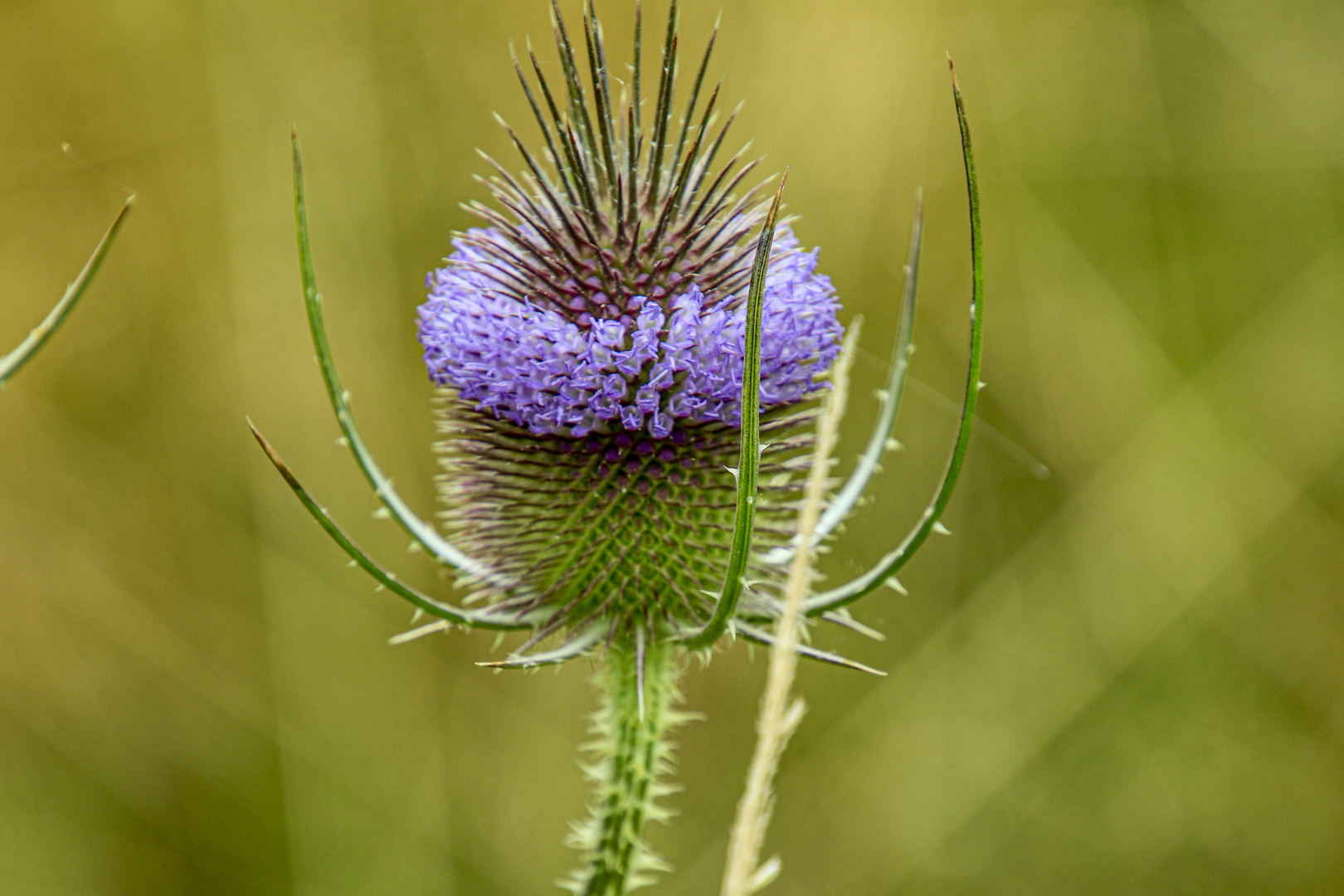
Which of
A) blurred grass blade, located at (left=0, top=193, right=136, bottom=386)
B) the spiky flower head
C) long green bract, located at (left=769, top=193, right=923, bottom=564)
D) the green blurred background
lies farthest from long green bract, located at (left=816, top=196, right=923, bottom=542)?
the green blurred background

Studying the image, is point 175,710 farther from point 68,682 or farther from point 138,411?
point 138,411

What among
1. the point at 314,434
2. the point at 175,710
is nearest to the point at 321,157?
the point at 314,434

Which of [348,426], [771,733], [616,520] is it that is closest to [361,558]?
[348,426]

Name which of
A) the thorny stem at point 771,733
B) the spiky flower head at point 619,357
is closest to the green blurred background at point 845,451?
the spiky flower head at point 619,357

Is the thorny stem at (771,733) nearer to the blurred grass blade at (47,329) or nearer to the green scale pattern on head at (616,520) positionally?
the green scale pattern on head at (616,520)

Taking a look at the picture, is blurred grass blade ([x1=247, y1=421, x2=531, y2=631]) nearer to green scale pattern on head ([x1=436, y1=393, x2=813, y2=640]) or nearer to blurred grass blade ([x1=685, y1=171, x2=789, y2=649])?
green scale pattern on head ([x1=436, y1=393, x2=813, y2=640])

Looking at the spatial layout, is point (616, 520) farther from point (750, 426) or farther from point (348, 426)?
point (750, 426)
